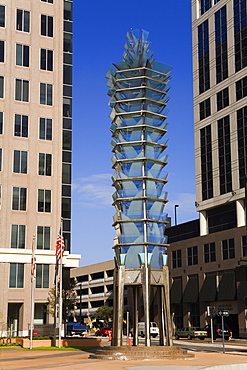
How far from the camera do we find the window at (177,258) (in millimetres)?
93688

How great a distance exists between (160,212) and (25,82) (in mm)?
33184

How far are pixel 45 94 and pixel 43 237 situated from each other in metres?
16.4

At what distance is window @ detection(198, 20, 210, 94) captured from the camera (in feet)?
295

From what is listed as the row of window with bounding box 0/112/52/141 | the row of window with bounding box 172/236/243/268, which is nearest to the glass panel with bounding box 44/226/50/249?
the row of window with bounding box 0/112/52/141

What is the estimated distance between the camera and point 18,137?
62781 mm

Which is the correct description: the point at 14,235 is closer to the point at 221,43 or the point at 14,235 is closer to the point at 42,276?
the point at 42,276

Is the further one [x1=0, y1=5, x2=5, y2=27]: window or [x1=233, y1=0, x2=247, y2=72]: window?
[x1=233, y1=0, x2=247, y2=72]: window

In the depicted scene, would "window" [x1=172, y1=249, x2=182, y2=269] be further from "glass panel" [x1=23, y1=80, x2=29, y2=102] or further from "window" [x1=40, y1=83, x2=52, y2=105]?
"glass panel" [x1=23, y1=80, x2=29, y2=102]

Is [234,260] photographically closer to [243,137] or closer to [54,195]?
[243,137]

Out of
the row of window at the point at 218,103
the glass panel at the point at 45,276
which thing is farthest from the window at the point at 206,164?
the glass panel at the point at 45,276

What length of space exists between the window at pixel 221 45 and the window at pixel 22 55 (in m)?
33.1

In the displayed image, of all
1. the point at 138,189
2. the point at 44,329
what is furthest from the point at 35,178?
the point at 138,189

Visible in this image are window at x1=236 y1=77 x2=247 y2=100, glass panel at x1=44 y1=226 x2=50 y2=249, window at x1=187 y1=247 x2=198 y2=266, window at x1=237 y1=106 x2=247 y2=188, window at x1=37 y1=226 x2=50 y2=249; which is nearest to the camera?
window at x1=37 y1=226 x2=50 y2=249

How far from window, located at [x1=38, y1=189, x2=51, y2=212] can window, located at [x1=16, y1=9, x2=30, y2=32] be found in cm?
1909
